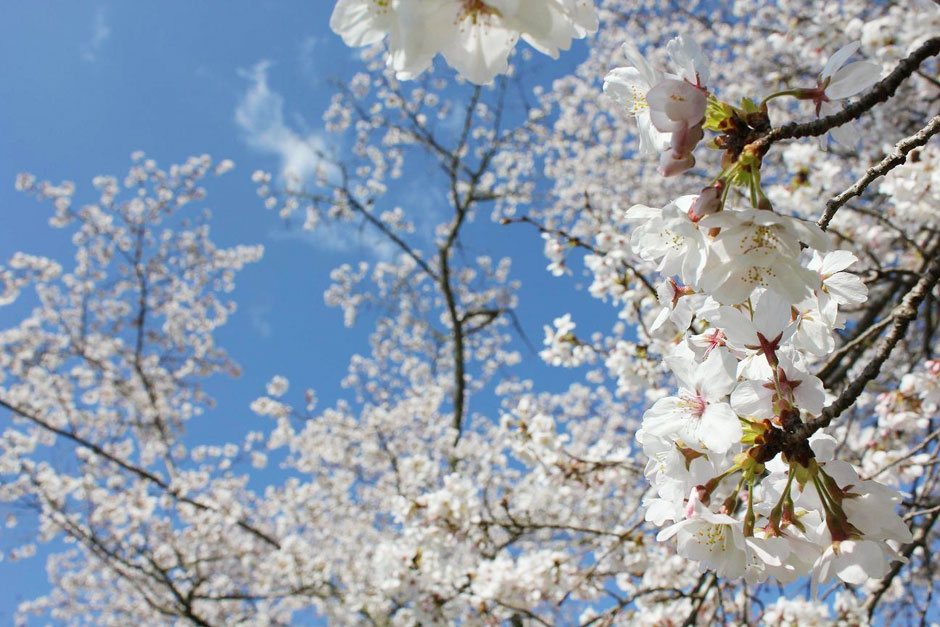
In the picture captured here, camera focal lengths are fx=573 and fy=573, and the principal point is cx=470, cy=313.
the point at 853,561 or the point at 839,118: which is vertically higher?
the point at 839,118

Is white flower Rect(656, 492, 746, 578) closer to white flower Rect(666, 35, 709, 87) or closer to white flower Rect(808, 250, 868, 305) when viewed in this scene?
white flower Rect(808, 250, 868, 305)

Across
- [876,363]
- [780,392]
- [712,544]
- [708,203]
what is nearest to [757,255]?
[708,203]

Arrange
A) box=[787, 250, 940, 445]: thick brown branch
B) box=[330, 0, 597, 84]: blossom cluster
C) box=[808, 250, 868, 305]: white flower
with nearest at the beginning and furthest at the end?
box=[330, 0, 597, 84]: blossom cluster, box=[787, 250, 940, 445]: thick brown branch, box=[808, 250, 868, 305]: white flower

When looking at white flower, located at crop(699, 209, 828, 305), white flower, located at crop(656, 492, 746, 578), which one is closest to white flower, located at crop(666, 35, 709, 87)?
white flower, located at crop(699, 209, 828, 305)

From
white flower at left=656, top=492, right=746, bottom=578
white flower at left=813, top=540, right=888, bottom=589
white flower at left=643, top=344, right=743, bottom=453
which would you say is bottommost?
white flower at left=813, top=540, right=888, bottom=589

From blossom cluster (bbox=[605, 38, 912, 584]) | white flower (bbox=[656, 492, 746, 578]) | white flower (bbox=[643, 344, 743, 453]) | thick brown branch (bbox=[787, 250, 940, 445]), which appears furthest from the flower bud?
white flower (bbox=[656, 492, 746, 578])

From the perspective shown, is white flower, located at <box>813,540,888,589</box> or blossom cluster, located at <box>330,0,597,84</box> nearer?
blossom cluster, located at <box>330,0,597,84</box>

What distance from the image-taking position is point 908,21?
316 centimetres

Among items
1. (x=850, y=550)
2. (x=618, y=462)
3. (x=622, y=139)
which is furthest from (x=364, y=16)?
(x=622, y=139)

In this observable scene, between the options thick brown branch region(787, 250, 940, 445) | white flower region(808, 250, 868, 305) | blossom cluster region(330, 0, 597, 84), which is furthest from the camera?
white flower region(808, 250, 868, 305)

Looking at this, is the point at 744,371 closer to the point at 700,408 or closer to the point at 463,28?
the point at 700,408

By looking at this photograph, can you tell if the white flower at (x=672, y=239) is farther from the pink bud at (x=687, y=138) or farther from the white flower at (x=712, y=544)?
the white flower at (x=712, y=544)

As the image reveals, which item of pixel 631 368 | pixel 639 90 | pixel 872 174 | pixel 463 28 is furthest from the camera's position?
pixel 631 368

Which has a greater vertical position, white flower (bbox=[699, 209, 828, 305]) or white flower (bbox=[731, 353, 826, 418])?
white flower (bbox=[699, 209, 828, 305])
